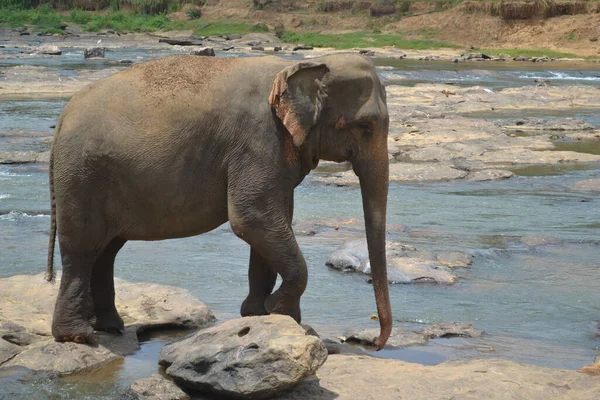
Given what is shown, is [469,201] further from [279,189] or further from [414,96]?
[414,96]

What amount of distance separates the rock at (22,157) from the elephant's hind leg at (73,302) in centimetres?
1056

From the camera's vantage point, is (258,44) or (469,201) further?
(258,44)

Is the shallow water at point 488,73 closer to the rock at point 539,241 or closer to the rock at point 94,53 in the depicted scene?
the rock at point 94,53

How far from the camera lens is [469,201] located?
14.3 meters

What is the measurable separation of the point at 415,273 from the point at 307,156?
10.8 ft

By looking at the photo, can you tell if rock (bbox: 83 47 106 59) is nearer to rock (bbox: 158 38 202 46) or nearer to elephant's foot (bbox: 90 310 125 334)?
rock (bbox: 158 38 202 46)

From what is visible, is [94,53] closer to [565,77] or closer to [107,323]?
[565,77]

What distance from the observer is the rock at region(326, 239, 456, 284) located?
9447 millimetres

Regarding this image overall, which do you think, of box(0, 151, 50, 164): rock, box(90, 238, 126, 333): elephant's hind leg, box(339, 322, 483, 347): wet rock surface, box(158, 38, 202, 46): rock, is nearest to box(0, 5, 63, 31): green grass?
box(158, 38, 202, 46): rock

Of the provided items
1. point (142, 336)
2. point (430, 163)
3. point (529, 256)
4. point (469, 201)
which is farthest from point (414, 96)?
point (142, 336)

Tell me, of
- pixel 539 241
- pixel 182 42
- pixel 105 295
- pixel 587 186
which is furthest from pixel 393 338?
pixel 182 42

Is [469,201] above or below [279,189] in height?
below

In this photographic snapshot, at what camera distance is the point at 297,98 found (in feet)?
20.9

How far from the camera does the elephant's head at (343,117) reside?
6379 mm
